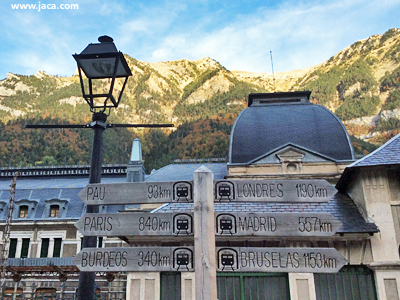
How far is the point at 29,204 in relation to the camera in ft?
94.2

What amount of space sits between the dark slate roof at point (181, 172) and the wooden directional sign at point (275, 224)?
23101mm

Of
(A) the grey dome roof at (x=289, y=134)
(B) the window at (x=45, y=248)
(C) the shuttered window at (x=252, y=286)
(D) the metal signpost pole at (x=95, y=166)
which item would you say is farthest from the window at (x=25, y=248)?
(D) the metal signpost pole at (x=95, y=166)

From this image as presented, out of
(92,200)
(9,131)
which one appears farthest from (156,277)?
(9,131)

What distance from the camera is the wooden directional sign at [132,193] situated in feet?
14.4

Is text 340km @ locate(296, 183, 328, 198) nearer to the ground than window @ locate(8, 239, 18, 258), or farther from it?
nearer to the ground

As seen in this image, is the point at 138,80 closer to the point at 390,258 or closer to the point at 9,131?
the point at 9,131

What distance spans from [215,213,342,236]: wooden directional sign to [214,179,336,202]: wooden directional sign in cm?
21

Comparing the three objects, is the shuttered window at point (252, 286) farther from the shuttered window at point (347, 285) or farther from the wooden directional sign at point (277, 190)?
the wooden directional sign at point (277, 190)

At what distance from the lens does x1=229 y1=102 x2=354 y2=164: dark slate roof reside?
2392 centimetres

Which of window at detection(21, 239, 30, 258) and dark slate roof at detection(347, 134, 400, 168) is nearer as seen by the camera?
dark slate roof at detection(347, 134, 400, 168)

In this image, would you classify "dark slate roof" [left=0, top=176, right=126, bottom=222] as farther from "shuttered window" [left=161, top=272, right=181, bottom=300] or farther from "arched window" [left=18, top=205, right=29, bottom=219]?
"shuttered window" [left=161, top=272, right=181, bottom=300]

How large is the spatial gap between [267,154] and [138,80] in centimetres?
10552

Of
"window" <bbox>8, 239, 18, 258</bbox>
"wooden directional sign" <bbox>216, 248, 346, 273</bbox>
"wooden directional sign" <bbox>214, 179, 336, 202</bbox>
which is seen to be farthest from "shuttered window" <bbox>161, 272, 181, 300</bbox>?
"window" <bbox>8, 239, 18, 258</bbox>

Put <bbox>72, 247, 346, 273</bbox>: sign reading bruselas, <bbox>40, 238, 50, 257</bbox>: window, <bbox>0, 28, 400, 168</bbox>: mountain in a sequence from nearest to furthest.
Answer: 1. <bbox>72, 247, 346, 273</bbox>: sign reading bruselas
2. <bbox>40, 238, 50, 257</bbox>: window
3. <bbox>0, 28, 400, 168</bbox>: mountain
